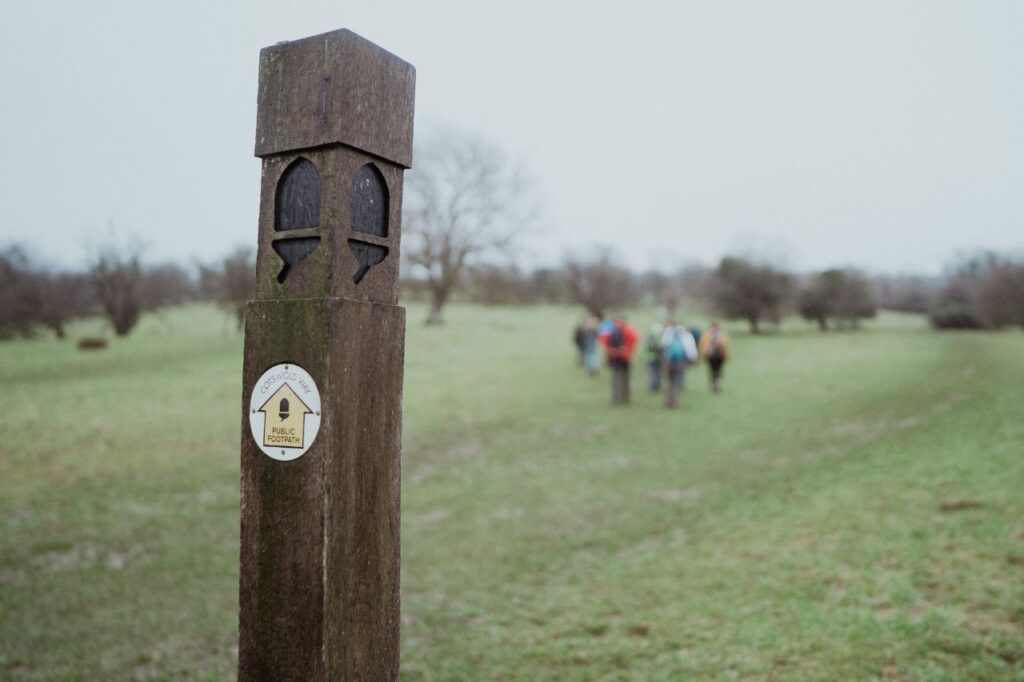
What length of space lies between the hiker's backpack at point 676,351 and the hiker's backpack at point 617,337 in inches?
49.5

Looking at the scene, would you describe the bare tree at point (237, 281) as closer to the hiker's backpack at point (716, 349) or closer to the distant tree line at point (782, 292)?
the distant tree line at point (782, 292)

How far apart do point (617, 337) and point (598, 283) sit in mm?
32997

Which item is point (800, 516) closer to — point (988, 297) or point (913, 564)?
point (913, 564)

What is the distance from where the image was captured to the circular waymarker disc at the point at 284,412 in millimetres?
2293

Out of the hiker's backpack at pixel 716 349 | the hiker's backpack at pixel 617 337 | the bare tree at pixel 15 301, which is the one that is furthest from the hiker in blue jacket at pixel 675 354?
the bare tree at pixel 15 301

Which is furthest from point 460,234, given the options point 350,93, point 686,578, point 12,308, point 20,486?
point 350,93

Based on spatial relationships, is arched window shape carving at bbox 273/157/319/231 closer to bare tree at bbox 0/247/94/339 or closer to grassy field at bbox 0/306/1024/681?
grassy field at bbox 0/306/1024/681

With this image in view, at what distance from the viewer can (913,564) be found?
223 inches

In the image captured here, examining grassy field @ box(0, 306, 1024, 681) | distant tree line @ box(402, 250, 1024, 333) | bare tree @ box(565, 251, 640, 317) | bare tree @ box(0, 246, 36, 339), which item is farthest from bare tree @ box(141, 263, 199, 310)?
grassy field @ box(0, 306, 1024, 681)

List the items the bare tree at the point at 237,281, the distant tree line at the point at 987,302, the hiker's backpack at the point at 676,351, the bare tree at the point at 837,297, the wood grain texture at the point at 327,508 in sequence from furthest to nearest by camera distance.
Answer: the bare tree at the point at 837,297 → the distant tree line at the point at 987,302 → the bare tree at the point at 237,281 → the hiker's backpack at the point at 676,351 → the wood grain texture at the point at 327,508

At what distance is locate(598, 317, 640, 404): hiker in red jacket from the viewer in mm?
16734

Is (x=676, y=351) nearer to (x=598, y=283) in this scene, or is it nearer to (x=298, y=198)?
(x=298, y=198)

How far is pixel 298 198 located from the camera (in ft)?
7.98

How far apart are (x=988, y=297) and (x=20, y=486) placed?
5096cm
